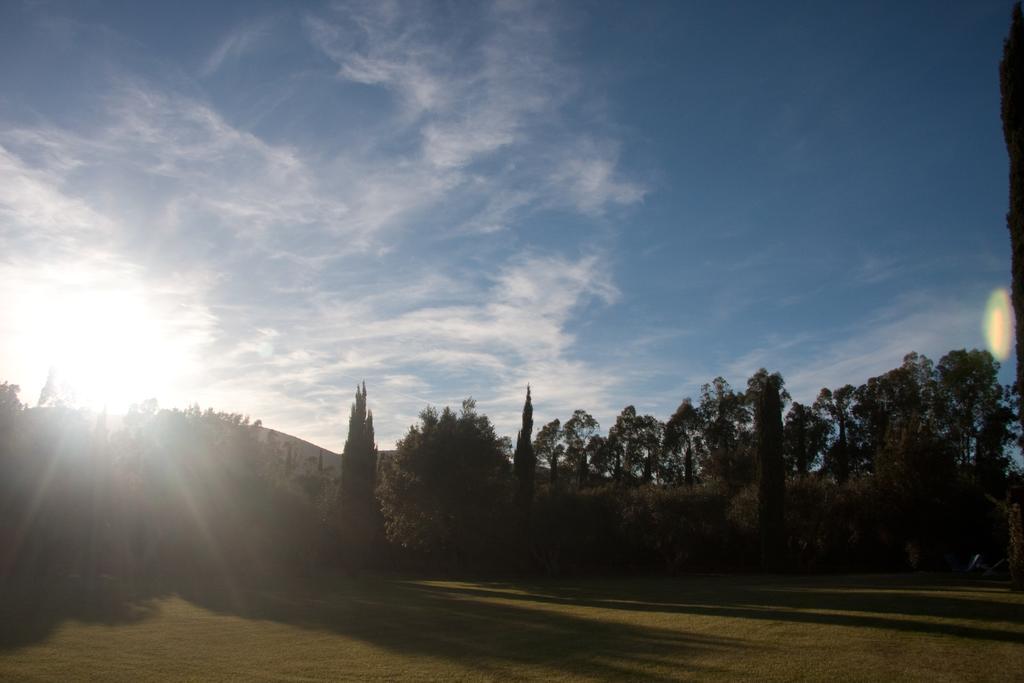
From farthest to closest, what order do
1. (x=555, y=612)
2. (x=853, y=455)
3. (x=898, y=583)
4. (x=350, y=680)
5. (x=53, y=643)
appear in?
(x=853, y=455) < (x=898, y=583) < (x=555, y=612) < (x=53, y=643) < (x=350, y=680)

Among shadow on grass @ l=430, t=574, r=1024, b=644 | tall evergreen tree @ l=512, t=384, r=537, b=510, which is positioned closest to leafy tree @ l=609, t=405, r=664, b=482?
tall evergreen tree @ l=512, t=384, r=537, b=510

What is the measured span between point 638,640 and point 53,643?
40.4 feet

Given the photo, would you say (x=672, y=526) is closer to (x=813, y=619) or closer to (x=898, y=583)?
(x=898, y=583)

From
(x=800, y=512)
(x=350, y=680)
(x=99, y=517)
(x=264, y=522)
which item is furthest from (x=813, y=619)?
(x=264, y=522)

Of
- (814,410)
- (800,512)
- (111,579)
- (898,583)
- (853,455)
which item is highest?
(814,410)

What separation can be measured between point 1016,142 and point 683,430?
190 feet

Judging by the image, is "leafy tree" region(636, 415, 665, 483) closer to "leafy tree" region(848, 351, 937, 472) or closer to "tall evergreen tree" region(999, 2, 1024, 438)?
"leafy tree" region(848, 351, 937, 472)

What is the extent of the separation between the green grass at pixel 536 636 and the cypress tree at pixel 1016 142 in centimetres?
755

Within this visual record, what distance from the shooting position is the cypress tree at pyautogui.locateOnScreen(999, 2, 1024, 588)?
1902 cm

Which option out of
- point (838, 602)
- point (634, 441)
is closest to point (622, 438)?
point (634, 441)

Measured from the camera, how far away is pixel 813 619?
16859 millimetres

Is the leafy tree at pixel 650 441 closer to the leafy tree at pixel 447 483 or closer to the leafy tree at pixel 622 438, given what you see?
the leafy tree at pixel 622 438

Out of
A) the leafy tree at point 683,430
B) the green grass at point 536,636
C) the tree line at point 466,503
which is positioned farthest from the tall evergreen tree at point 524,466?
the leafy tree at point 683,430

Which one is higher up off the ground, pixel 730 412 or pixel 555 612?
pixel 730 412
